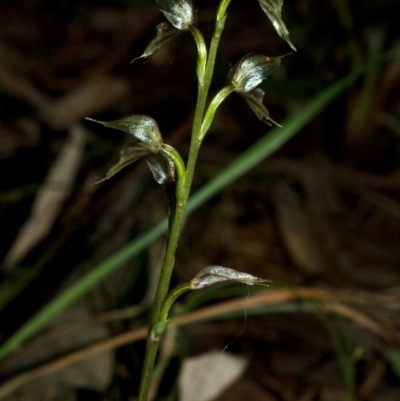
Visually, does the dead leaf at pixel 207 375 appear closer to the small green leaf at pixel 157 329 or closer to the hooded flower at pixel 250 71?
the small green leaf at pixel 157 329

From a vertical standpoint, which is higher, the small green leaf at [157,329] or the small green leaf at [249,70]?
the small green leaf at [249,70]

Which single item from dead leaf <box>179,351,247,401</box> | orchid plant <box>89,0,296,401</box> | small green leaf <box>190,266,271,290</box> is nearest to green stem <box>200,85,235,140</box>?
orchid plant <box>89,0,296,401</box>

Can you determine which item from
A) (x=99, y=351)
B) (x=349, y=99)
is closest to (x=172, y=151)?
(x=99, y=351)

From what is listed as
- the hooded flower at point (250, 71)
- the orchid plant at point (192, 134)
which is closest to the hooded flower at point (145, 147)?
the orchid plant at point (192, 134)

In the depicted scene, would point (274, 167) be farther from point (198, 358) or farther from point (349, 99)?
point (198, 358)

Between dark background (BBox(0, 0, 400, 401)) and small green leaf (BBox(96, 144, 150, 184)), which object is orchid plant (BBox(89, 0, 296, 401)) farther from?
dark background (BBox(0, 0, 400, 401))

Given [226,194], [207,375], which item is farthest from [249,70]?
[226,194]
